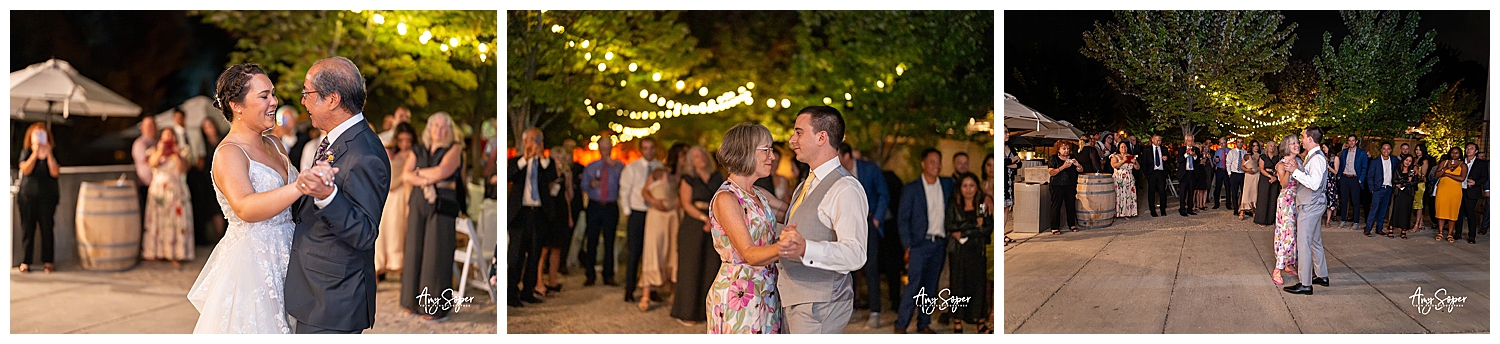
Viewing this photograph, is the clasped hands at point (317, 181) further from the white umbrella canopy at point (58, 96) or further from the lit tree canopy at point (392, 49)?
the white umbrella canopy at point (58, 96)

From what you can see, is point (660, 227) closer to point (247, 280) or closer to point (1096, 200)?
point (1096, 200)

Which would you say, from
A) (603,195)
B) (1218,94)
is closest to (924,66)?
(1218,94)

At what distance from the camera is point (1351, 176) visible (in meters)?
4.83

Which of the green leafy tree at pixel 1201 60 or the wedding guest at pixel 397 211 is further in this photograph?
the wedding guest at pixel 397 211

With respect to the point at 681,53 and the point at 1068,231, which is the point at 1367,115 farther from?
the point at 681,53

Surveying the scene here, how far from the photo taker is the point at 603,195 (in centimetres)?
530

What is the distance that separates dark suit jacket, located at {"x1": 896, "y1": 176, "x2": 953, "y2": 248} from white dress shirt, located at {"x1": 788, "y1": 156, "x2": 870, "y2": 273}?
204 centimetres

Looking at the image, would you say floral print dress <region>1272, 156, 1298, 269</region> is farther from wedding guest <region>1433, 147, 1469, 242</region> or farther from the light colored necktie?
the light colored necktie

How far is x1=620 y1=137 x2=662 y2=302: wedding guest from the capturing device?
5.26m

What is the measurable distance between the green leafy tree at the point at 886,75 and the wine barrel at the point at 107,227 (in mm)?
3839

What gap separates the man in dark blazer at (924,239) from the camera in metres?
5.04

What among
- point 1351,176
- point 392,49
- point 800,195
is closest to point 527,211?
point 392,49

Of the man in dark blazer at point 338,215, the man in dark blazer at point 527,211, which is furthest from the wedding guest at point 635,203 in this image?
the man in dark blazer at point 338,215

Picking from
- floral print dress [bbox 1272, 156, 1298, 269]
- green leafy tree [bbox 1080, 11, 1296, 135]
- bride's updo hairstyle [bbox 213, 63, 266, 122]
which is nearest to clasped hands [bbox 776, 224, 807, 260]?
bride's updo hairstyle [bbox 213, 63, 266, 122]
